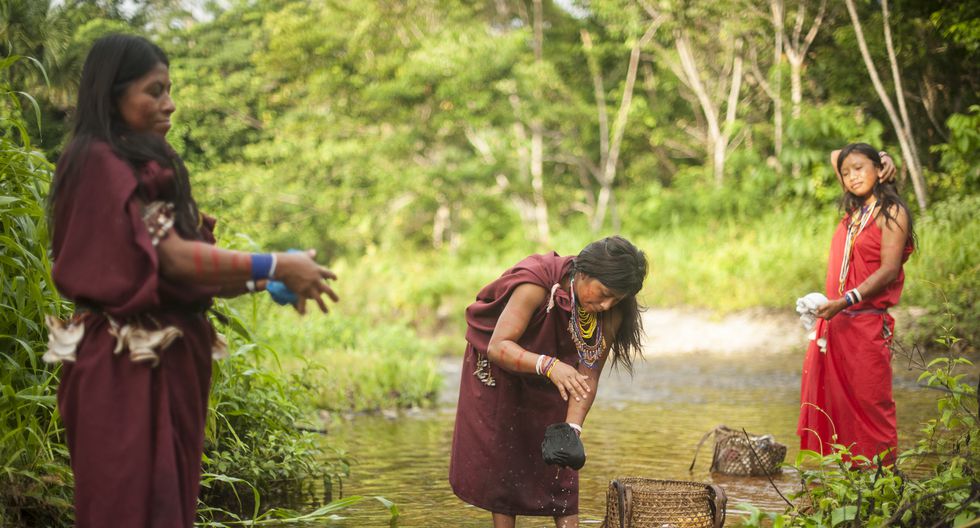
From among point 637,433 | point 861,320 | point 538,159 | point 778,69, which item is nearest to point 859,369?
point 861,320

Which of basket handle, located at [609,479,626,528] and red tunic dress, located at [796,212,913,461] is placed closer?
basket handle, located at [609,479,626,528]

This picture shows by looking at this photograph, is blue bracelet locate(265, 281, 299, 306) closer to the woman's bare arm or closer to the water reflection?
the woman's bare arm

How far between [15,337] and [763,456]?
14.1 ft

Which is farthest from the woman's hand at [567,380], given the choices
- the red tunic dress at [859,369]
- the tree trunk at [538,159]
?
the tree trunk at [538,159]

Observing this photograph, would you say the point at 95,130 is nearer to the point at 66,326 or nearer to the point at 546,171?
the point at 66,326

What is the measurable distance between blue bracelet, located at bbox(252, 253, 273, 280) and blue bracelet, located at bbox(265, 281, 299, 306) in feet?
0.16

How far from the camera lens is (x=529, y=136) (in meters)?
21.7

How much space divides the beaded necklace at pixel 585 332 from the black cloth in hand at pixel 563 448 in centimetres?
39

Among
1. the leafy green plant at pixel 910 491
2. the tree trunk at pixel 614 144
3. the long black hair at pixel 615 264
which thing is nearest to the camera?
the leafy green plant at pixel 910 491

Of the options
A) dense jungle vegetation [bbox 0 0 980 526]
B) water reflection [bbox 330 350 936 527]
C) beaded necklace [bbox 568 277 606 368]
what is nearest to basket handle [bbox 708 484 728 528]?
beaded necklace [bbox 568 277 606 368]

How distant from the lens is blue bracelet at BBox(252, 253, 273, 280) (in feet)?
8.41

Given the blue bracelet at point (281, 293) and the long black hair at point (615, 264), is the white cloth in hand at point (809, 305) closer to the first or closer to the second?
the long black hair at point (615, 264)

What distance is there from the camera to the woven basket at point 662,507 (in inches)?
149

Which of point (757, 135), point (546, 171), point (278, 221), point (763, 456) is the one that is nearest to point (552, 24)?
point (546, 171)
